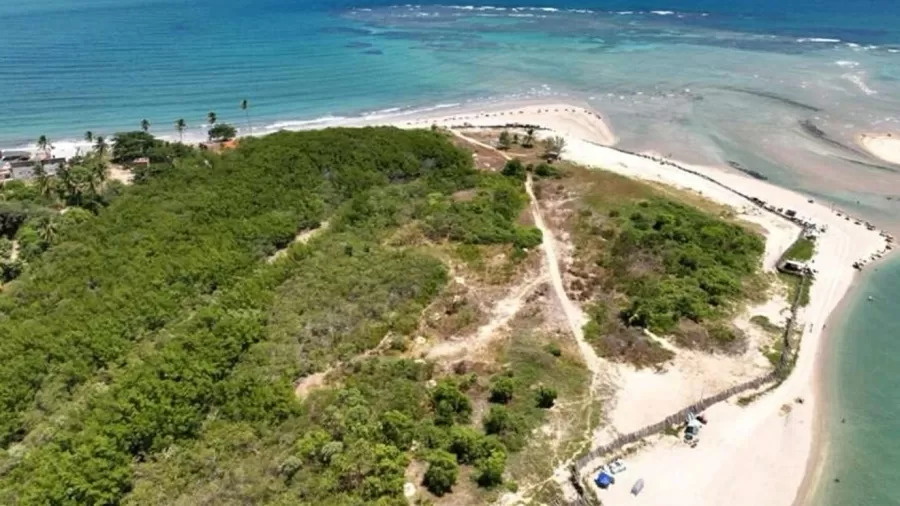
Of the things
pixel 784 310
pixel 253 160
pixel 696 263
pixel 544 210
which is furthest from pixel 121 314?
pixel 784 310

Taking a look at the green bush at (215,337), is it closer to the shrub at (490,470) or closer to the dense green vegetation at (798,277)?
the shrub at (490,470)

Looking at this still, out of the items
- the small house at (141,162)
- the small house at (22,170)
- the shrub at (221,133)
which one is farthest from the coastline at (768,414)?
the small house at (22,170)

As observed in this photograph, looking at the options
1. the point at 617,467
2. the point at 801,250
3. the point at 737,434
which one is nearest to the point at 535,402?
the point at 617,467

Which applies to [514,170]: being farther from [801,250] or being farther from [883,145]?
[883,145]

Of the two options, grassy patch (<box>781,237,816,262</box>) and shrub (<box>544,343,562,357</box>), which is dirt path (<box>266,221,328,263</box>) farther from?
grassy patch (<box>781,237,816,262</box>)

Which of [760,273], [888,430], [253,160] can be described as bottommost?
[888,430]

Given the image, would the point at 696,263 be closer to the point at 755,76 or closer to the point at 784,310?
the point at 784,310
